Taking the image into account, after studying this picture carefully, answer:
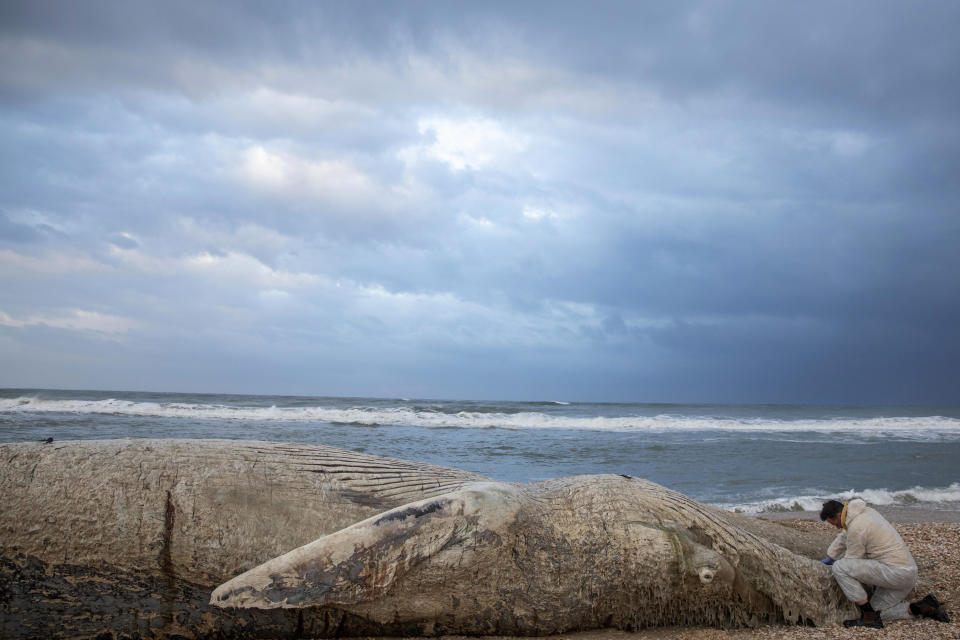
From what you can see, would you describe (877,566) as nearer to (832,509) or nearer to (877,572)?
(877,572)

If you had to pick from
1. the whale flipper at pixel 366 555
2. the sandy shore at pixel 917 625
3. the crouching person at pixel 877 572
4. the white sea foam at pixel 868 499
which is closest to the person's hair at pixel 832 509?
the crouching person at pixel 877 572

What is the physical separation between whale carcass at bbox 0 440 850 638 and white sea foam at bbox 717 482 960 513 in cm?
558

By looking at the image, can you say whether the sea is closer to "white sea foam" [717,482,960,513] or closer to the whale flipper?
"white sea foam" [717,482,960,513]

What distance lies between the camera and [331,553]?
360cm

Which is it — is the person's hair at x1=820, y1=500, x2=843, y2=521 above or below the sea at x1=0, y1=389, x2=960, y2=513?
above

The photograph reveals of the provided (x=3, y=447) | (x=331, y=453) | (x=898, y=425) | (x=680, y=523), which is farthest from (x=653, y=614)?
(x=898, y=425)

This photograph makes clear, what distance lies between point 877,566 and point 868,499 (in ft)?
24.1

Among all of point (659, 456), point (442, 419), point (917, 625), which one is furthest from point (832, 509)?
point (442, 419)

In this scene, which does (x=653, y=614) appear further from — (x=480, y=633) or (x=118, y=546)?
(x=118, y=546)

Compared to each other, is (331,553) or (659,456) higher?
(331,553)

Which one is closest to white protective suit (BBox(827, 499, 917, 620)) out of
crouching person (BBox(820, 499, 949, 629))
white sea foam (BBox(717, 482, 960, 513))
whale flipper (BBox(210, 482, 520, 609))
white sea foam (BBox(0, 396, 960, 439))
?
crouching person (BBox(820, 499, 949, 629))

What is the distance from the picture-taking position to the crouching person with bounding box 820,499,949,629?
4715 millimetres

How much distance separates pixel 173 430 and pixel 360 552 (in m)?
18.6

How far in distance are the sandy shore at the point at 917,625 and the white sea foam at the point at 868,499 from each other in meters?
1.80
